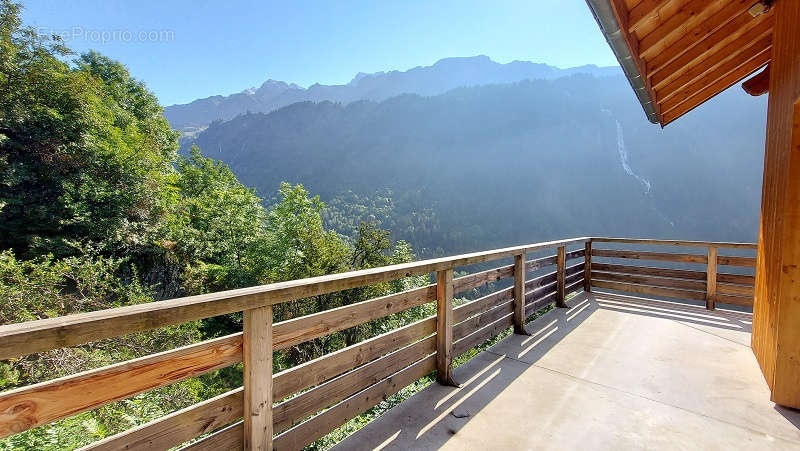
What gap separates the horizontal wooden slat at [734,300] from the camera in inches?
157

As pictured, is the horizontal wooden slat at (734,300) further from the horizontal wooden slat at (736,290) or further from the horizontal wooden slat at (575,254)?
the horizontal wooden slat at (575,254)

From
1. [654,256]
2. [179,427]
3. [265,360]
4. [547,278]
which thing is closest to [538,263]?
[547,278]

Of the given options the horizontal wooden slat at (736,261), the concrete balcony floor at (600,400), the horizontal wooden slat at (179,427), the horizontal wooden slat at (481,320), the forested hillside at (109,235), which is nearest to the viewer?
the horizontal wooden slat at (179,427)

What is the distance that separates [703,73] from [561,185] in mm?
82007

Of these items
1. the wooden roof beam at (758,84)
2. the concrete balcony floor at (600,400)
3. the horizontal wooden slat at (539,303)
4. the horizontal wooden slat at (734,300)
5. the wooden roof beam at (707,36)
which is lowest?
the concrete balcony floor at (600,400)

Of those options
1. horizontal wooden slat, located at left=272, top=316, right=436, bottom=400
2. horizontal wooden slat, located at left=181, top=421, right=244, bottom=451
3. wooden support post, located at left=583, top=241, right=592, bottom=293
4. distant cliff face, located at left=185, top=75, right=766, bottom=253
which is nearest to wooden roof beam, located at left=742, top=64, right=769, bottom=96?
wooden support post, located at left=583, top=241, right=592, bottom=293

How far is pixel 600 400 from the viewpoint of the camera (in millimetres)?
2172

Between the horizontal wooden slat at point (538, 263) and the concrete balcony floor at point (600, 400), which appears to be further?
the horizontal wooden slat at point (538, 263)

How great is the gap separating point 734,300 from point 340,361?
4900 mm

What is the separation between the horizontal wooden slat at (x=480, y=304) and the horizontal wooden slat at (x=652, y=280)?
2570 millimetres

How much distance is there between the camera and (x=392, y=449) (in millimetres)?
1694

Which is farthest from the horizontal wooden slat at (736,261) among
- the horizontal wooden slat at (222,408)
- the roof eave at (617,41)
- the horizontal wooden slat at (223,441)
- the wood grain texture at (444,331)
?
the horizontal wooden slat at (223,441)

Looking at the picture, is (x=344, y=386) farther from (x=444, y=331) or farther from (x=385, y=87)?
(x=385, y=87)

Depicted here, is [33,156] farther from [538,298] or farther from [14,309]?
[538,298]
